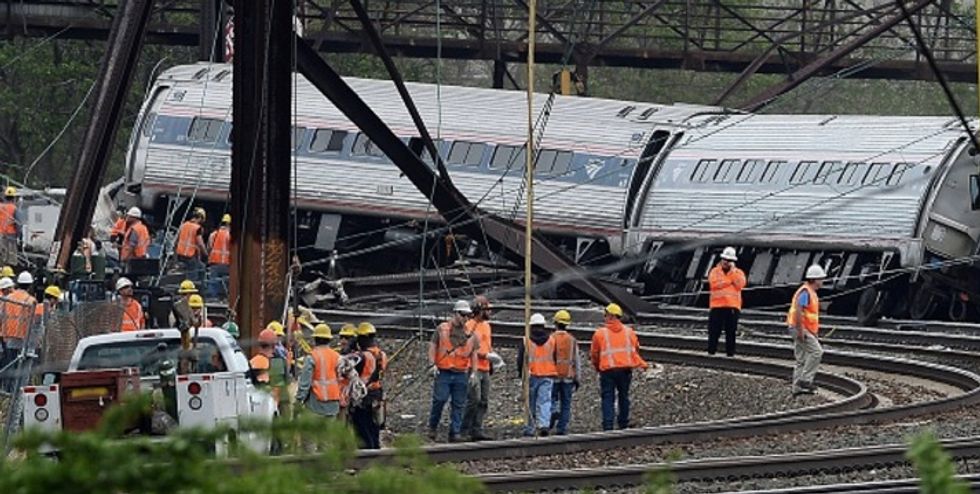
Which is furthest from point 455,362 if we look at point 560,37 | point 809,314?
point 560,37

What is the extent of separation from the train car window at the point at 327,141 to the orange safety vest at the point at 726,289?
1462cm

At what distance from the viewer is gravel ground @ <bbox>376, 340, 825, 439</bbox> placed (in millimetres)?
22484

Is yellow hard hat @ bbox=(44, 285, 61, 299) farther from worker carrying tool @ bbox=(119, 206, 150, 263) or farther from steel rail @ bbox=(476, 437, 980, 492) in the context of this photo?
worker carrying tool @ bbox=(119, 206, 150, 263)

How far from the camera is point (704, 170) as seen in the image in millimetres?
36875

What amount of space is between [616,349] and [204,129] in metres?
19.9

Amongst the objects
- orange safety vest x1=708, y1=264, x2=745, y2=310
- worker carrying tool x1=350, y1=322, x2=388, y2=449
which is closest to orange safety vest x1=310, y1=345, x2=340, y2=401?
worker carrying tool x1=350, y1=322, x2=388, y2=449

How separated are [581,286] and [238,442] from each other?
24.5m

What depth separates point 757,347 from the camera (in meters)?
27.5

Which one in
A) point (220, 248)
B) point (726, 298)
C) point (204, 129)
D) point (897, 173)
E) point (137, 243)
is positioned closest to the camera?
point (726, 298)

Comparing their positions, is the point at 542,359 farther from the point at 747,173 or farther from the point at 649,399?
the point at 747,173

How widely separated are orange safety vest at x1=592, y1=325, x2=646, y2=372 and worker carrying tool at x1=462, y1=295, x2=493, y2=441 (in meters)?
1.05

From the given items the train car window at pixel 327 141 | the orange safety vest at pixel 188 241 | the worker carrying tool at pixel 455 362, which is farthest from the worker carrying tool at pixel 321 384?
the train car window at pixel 327 141

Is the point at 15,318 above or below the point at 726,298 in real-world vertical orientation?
above

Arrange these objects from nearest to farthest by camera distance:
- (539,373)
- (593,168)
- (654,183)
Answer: (539,373)
(654,183)
(593,168)
